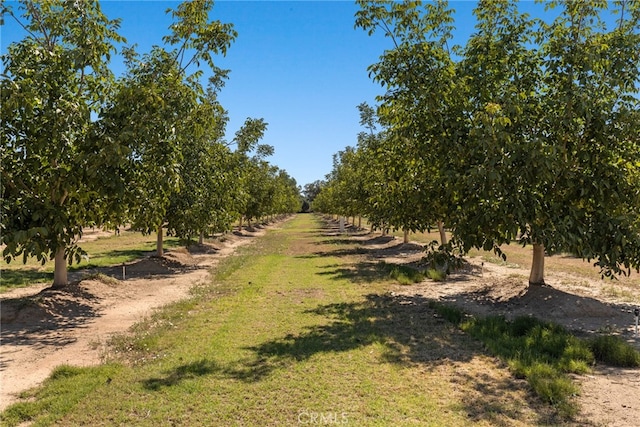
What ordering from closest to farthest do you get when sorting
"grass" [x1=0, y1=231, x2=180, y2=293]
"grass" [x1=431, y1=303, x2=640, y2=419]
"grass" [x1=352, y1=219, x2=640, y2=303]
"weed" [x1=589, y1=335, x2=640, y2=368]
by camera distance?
"grass" [x1=431, y1=303, x2=640, y2=419] < "weed" [x1=589, y1=335, x2=640, y2=368] < "grass" [x1=352, y1=219, x2=640, y2=303] < "grass" [x1=0, y1=231, x2=180, y2=293]

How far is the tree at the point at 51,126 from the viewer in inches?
369

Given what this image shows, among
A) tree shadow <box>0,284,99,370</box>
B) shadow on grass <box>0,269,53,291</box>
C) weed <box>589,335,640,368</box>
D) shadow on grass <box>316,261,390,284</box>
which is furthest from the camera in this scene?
shadow on grass <box>316,261,390,284</box>

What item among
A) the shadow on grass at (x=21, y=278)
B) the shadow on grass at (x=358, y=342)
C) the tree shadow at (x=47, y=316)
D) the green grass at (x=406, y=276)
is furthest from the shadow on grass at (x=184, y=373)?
the shadow on grass at (x=21, y=278)

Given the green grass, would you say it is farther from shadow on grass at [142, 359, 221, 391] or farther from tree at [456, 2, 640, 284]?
shadow on grass at [142, 359, 221, 391]

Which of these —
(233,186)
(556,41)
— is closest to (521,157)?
(556,41)

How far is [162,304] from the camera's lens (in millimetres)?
12281

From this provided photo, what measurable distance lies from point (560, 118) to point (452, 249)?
12.1 feet

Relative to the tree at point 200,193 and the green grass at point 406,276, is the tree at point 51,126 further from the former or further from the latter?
the green grass at point 406,276

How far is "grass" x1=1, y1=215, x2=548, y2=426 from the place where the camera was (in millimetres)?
5336

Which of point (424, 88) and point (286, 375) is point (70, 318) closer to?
point (286, 375)

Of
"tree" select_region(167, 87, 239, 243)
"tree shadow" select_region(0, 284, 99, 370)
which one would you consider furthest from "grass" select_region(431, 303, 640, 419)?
"tree" select_region(167, 87, 239, 243)

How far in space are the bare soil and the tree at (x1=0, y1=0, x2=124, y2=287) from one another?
5.19ft

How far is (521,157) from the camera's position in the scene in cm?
923

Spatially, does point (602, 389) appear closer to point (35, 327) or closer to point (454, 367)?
point (454, 367)
